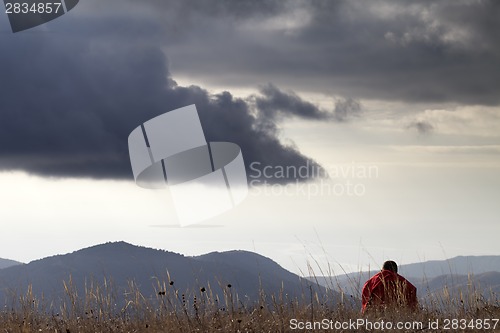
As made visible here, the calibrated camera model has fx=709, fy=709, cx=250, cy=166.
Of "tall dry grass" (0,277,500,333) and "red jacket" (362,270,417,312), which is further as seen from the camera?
"red jacket" (362,270,417,312)

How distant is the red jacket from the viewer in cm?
1019

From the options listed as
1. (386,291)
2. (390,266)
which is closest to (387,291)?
(386,291)

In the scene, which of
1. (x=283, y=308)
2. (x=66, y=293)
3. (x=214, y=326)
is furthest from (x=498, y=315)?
(x=66, y=293)

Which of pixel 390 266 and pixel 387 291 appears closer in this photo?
pixel 387 291

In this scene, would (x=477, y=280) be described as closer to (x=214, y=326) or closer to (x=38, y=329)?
(x=214, y=326)

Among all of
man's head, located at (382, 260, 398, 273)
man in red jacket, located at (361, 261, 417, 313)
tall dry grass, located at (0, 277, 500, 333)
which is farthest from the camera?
man's head, located at (382, 260, 398, 273)

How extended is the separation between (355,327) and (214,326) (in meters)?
1.74

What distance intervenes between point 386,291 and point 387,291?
20 millimetres

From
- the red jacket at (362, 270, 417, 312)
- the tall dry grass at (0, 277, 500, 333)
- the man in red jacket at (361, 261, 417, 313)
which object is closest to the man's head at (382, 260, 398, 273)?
the man in red jacket at (361, 261, 417, 313)

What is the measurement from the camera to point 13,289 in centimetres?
1144

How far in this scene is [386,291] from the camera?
34.1ft

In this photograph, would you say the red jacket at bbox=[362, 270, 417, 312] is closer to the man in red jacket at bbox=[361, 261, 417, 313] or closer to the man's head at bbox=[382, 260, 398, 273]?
the man in red jacket at bbox=[361, 261, 417, 313]

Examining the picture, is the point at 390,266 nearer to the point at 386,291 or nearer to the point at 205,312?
the point at 386,291

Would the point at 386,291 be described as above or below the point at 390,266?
below
